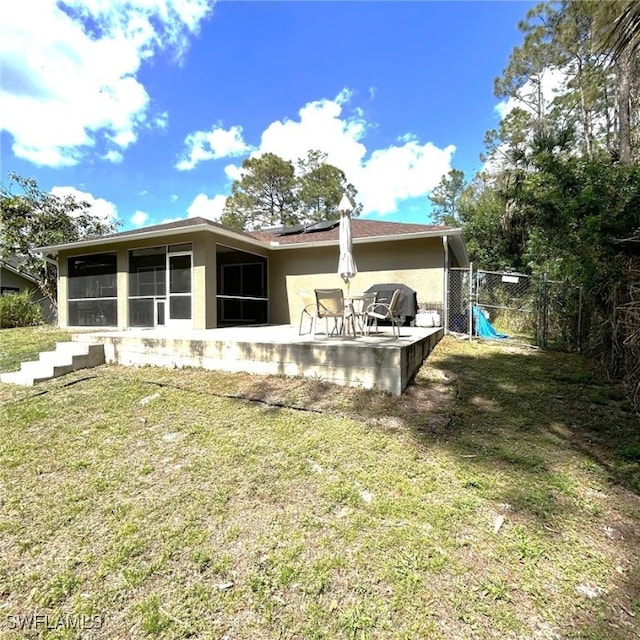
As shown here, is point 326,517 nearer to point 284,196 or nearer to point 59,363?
point 59,363

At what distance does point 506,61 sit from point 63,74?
19.6 metres

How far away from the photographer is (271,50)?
34.9 ft

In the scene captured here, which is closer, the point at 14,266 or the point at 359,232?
the point at 359,232

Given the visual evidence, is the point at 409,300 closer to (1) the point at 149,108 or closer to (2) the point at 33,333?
(2) the point at 33,333

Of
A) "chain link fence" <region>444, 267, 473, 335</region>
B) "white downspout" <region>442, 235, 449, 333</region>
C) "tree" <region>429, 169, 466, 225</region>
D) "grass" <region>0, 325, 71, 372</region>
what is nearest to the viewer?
"grass" <region>0, 325, 71, 372</region>

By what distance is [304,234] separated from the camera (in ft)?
38.1

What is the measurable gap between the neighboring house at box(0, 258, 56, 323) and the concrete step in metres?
10.3

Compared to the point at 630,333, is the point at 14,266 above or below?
above

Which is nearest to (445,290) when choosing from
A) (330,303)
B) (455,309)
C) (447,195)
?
(455,309)

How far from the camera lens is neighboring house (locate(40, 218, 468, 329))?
30.0ft

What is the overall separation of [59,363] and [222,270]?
5021 millimetres

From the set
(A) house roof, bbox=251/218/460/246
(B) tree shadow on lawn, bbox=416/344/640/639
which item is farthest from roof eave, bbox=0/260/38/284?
(B) tree shadow on lawn, bbox=416/344/640/639

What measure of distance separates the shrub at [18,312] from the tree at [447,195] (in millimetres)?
28411

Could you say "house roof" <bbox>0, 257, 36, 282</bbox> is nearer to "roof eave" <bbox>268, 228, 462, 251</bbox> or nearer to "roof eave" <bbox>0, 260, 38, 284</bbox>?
"roof eave" <bbox>0, 260, 38, 284</bbox>
